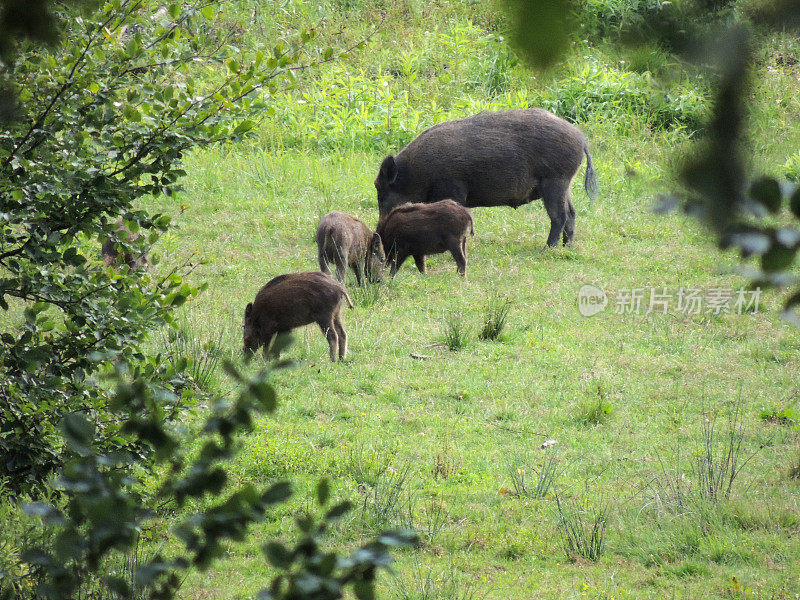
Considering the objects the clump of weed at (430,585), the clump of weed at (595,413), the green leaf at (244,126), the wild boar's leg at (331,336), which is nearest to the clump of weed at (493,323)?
the wild boar's leg at (331,336)

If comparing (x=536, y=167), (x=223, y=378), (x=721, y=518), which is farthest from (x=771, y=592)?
(x=536, y=167)

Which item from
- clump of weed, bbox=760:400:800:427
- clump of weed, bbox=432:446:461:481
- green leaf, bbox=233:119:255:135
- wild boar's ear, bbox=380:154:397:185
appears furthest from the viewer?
wild boar's ear, bbox=380:154:397:185

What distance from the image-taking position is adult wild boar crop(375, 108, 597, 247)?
10.3 metres

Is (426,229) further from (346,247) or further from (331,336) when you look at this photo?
(331,336)

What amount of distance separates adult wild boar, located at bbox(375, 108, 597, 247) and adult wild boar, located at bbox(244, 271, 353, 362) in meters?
3.47

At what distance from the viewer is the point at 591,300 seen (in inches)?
356

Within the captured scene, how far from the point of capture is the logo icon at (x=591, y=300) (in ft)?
29.0

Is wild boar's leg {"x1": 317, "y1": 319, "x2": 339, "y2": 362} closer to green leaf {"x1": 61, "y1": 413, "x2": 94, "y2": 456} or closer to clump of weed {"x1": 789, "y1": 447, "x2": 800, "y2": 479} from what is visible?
clump of weed {"x1": 789, "y1": 447, "x2": 800, "y2": 479}

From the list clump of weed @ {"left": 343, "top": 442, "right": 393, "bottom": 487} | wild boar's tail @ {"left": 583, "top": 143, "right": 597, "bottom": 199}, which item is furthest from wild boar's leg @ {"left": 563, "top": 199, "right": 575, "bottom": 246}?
clump of weed @ {"left": 343, "top": 442, "right": 393, "bottom": 487}

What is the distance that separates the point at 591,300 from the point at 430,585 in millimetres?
5424

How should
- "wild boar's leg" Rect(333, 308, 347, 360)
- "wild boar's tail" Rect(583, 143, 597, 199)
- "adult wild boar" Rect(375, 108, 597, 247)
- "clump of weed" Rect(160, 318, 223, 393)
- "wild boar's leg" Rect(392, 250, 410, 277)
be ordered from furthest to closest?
"wild boar's tail" Rect(583, 143, 597, 199) → "adult wild boar" Rect(375, 108, 597, 247) → "wild boar's leg" Rect(392, 250, 410, 277) → "wild boar's leg" Rect(333, 308, 347, 360) → "clump of weed" Rect(160, 318, 223, 393)

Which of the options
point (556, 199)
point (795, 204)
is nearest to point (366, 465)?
point (795, 204)

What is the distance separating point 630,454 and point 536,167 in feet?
17.1
